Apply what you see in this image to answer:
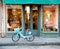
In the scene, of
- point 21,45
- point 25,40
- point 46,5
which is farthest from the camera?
point 46,5

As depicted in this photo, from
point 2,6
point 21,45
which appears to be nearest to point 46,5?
point 2,6

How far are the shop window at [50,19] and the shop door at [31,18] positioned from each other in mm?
901

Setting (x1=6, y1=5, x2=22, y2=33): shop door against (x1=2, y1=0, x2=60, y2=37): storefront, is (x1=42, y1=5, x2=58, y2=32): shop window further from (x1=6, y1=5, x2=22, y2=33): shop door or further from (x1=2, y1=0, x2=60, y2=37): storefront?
(x1=6, y1=5, x2=22, y2=33): shop door

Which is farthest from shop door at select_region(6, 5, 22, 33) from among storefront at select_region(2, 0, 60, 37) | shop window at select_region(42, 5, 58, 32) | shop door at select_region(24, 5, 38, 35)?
shop window at select_region(42, 5, 58, 32)

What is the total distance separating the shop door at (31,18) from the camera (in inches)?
818

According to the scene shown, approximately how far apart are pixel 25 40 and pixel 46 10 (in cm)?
351

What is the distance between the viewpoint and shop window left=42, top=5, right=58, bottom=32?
20266mm

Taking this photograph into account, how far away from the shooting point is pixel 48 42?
1727 cm

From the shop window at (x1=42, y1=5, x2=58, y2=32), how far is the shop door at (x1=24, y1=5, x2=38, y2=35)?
90 cm

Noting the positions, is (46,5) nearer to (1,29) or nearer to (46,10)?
(46,10)

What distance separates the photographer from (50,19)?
2044cm

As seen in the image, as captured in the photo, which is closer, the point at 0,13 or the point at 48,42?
the point at 48,42

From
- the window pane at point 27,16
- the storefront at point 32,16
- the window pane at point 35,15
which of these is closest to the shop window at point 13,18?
the storefront at point 32,16

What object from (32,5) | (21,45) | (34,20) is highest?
(32,5)
